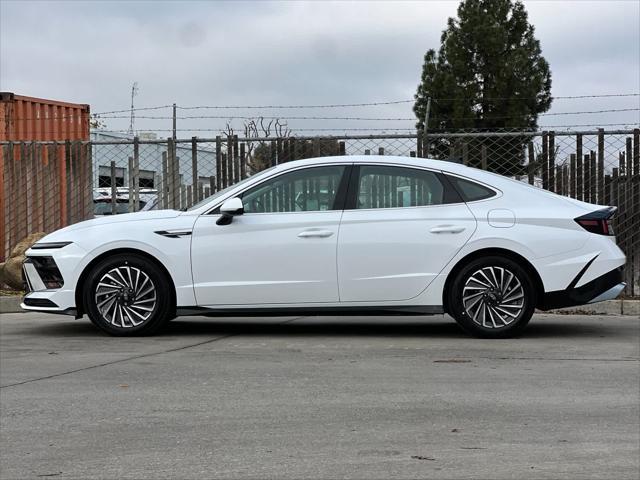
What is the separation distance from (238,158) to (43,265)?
13.8ft

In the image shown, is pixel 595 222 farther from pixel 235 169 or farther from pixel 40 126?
pixel 40 126

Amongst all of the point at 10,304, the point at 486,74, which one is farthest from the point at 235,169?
the point at 486,74

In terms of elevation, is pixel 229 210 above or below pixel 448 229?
above

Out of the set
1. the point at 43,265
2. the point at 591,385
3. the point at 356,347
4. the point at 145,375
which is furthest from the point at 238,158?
the point at 591,385

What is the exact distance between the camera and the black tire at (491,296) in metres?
8.94

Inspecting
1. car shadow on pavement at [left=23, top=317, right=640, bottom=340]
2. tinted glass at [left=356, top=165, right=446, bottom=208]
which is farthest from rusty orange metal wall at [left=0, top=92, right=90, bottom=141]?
tinted glass at [left=356, top=165, right=446, bottom=208]

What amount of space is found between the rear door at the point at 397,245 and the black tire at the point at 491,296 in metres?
0.25

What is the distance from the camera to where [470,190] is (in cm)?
917

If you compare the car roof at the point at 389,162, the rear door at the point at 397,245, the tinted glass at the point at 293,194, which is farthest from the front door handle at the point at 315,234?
the car roof at the point at 389,162

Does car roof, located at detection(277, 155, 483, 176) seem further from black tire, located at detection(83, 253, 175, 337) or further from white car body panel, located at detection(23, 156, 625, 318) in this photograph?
black tire, located at detection(83, 253, 175, 337)

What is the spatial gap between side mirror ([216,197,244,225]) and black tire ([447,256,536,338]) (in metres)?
1.96

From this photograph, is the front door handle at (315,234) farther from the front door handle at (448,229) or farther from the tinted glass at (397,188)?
the front door handle at (448,229)

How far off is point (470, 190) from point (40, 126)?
8566 mm

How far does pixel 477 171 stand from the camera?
30.7 feet
